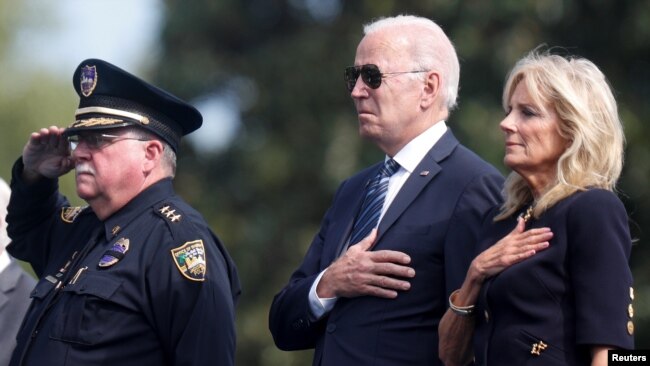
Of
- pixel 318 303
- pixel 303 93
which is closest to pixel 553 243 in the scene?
pixel 318 303

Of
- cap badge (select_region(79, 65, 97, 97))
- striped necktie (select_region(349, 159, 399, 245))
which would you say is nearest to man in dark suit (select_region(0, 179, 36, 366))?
cap badge (select_region(79, 65, 97, 97))

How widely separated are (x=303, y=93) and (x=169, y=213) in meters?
10.0

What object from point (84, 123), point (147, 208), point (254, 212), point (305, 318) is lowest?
point (254, 212)

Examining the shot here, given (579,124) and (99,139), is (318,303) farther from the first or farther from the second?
(579,124)

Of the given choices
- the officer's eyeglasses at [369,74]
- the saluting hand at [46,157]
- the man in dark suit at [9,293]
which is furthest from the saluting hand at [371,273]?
the man in dark suit at [9,293]

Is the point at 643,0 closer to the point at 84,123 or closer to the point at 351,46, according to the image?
the point at 351,46

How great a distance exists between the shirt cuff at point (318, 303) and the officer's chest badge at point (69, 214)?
4.31ft

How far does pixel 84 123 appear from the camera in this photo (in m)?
5.85

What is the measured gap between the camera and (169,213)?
5.71m

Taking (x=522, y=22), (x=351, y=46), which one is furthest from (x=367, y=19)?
(x=522, y=22)

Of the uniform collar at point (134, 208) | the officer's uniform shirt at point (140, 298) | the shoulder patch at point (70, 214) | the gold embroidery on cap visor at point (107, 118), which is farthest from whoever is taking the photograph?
the shoulder patch at point (70, 214)

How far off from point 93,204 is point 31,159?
617mm

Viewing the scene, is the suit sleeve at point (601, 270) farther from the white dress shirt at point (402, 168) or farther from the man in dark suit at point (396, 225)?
the white dress shirt at point (402, 168)

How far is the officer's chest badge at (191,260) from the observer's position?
5.45 metres
